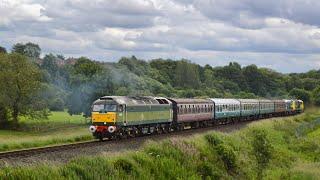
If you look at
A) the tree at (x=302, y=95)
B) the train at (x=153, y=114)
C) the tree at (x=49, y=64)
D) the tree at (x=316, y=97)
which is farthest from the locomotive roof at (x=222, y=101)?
the tree at (x=49, y=64)

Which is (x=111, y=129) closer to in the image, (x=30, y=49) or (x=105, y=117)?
(x=105, y=117)

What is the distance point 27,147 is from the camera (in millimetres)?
35469

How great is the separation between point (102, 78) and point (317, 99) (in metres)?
67.8

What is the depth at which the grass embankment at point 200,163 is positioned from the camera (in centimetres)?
1983

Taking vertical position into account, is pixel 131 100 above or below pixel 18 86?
below

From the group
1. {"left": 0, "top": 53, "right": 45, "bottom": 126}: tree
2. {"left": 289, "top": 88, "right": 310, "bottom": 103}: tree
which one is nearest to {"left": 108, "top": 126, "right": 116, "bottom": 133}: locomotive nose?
{"left": 0, "top": 53, "right": 45, "bottom": 126}: tree

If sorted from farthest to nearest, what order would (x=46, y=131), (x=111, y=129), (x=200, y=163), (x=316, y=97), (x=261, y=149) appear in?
1. (x=316, y=97)
2. (x=46, y=131)
3. (x=111, y=129)
4. (x=261, y=149)
5. (x=200, y=163)

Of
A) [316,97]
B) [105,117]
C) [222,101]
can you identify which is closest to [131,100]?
[105,117]

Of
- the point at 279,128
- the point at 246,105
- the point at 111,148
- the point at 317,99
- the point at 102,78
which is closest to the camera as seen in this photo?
the point at 111,148

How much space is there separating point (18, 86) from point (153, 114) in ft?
119

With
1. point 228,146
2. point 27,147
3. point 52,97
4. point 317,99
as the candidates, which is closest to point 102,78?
point 52,97

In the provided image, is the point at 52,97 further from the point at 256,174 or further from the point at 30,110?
the point at 256,174

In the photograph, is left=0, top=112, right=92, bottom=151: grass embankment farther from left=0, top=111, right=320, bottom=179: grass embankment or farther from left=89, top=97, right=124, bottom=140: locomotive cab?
left=0, top=111, right=320, bottom=179: grass embankment

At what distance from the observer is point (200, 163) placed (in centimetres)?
2742
